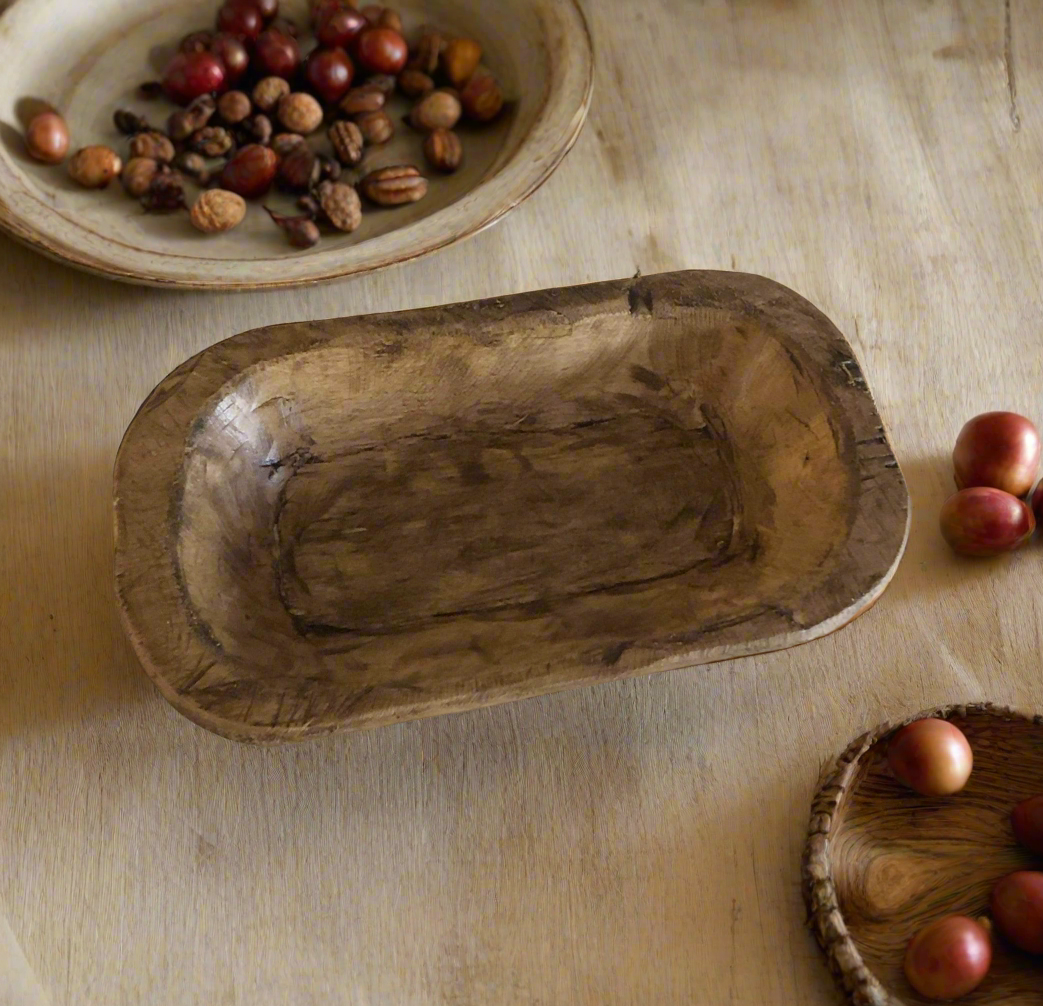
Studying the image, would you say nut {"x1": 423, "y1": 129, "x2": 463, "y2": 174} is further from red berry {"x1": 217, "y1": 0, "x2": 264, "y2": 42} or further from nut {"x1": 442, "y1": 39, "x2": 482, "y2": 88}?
red berry {"x1": 217, "y1": 0, "x2": 264, "y2": 42}

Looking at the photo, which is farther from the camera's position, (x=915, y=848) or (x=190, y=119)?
(x=190, y=119)

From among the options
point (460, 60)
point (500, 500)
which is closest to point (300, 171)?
point (460, 60)

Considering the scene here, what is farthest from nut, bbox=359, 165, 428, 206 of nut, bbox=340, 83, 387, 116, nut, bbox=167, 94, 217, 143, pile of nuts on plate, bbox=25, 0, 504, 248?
nut, bbox=167, 94, 217, 143

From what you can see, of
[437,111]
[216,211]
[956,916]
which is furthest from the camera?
[437,111]

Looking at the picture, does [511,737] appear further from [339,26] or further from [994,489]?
[339,26]

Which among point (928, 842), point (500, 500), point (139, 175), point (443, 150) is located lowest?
point (928, 842)

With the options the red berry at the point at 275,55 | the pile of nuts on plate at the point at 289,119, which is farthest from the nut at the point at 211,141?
the red berry at the point at 275,55

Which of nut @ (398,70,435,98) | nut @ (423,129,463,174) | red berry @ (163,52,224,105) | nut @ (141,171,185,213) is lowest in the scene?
nut @ (423,129,463,174)
